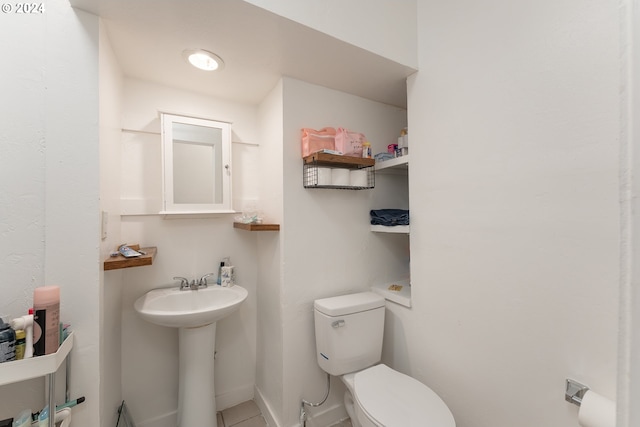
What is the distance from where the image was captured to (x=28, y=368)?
813mm

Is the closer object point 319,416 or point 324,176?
point 324,176

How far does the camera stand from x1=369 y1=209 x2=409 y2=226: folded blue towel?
63.6 inches

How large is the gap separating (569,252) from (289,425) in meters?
1.58

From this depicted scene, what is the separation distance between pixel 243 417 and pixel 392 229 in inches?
59.9

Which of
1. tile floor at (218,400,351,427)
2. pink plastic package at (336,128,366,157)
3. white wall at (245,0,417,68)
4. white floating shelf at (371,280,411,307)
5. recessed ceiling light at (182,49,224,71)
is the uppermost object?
white wall at (245,0,417,68)

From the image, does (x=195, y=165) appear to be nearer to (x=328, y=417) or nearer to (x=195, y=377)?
(x=195, y=377)

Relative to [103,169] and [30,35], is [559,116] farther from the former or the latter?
[30,35]

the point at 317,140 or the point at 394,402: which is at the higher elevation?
the point at 317,140

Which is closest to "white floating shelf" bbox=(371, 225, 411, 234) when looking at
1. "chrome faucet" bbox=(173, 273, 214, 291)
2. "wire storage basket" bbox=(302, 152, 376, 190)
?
"wire storage basket" bbox=(302, 152, 376, 190)

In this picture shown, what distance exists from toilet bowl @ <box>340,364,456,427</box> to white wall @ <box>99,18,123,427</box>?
1.09 metres

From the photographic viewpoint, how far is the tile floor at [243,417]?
163cm

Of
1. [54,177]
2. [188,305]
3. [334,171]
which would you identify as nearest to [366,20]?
[334,171]

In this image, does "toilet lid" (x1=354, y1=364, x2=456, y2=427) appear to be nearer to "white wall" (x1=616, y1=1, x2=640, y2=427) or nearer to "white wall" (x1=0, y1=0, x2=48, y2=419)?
"white wall" (x1=616, y1=1, x2=640, y2=427)

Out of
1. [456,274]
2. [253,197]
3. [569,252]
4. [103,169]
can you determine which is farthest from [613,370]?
[103,169]
